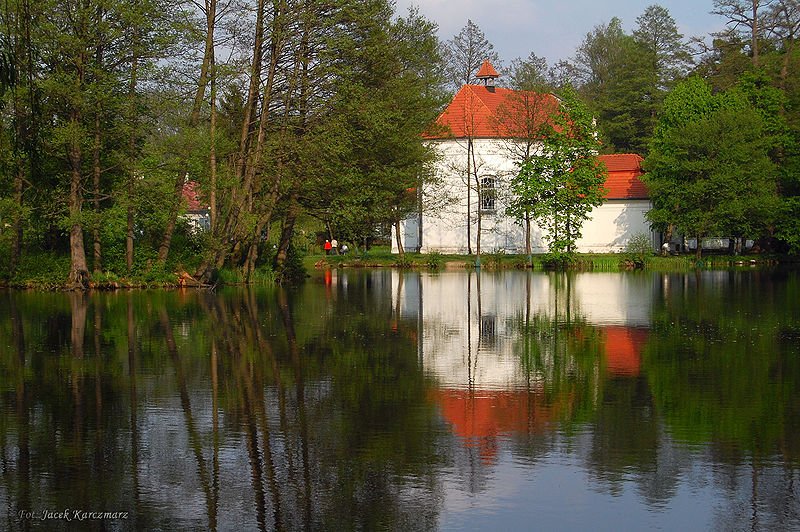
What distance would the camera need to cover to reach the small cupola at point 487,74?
61500 mm

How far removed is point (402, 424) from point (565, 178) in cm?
4121

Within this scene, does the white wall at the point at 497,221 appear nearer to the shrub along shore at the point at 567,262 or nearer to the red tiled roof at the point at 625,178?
the red tiled roof at the point at 625,178

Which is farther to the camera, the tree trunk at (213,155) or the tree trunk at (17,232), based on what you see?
the tree trunk at (213,155)

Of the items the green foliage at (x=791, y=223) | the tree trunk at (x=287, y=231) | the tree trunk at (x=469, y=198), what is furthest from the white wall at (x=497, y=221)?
the tree trunk at (x=287, y=231)

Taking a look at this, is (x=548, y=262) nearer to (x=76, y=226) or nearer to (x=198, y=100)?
(x=198, y=100)

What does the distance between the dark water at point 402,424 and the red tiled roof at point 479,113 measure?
34380mm

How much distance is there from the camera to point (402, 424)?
31.7 ft

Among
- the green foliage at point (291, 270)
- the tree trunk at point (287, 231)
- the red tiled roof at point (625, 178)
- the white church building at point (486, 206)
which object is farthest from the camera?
the red tiled roof at point (625, 178)

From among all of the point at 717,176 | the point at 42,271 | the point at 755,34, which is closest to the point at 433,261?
the point at 717,176

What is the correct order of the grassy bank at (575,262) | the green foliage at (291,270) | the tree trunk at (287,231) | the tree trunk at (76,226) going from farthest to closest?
1. the grassy bank at (575,262)
2. the green foliage at (291,270)
3. the tree trunk at (287,231)
4. the tree trunk at (76,226)

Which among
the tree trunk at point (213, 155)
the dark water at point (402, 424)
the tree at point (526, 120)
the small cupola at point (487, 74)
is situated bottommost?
the dark water at point (402, 424)

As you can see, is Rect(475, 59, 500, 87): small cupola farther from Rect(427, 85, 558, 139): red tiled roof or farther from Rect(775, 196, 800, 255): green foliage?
Rect(775, 196, 800, 255): green foliage

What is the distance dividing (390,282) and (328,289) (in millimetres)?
5230

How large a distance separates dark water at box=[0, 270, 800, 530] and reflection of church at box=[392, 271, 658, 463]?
8 cm
